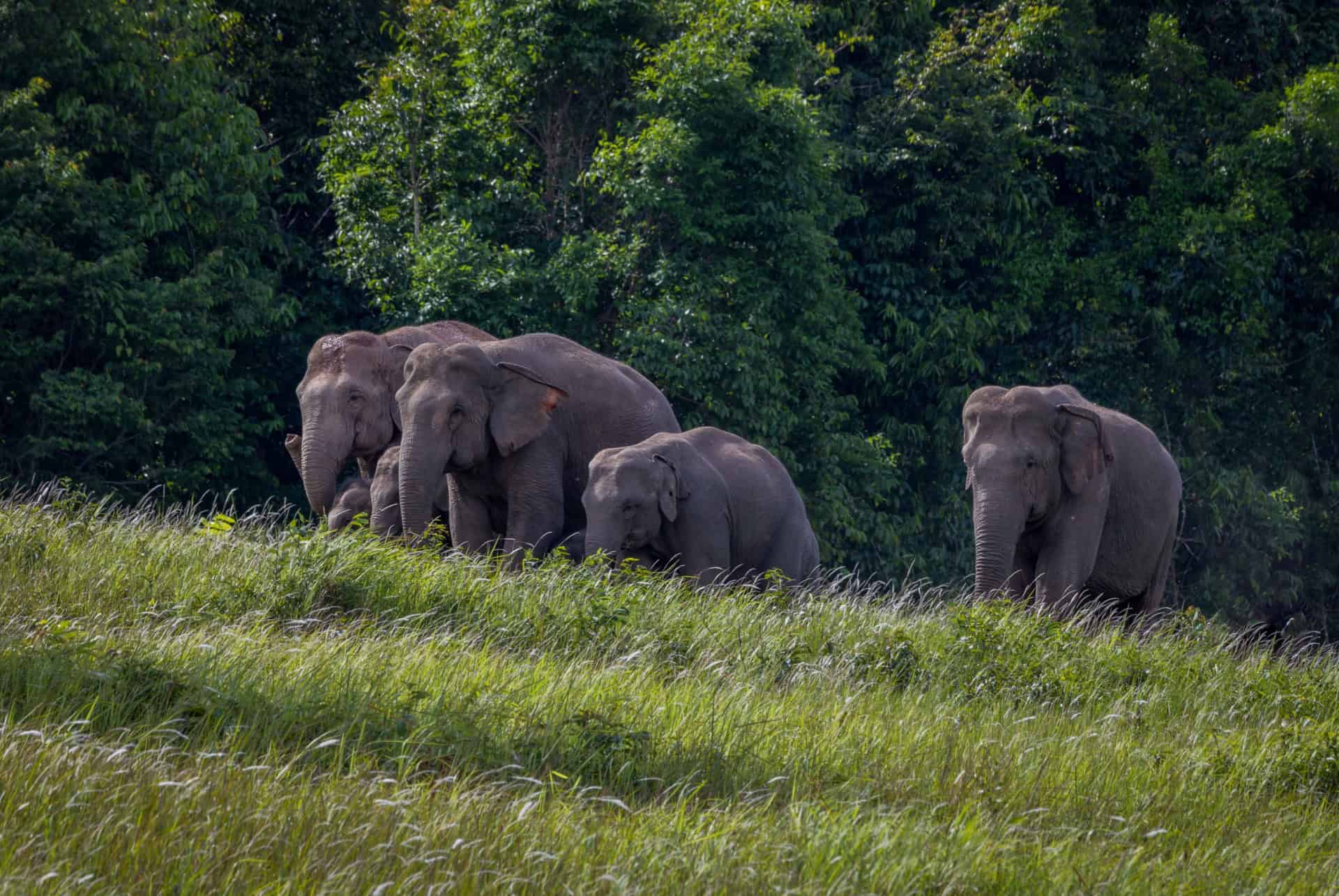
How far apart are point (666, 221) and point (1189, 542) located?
8829 millimetres

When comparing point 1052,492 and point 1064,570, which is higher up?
point 1052,492

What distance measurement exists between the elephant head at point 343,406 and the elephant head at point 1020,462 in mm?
5198

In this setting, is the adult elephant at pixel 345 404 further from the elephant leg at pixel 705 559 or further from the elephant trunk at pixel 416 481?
the elephant leg at pixel 705 559

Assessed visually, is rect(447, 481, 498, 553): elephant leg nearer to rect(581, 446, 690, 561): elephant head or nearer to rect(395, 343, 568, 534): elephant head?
rect(395, 343, 568, 534): elephant head

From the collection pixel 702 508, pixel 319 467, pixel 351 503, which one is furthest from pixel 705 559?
pixel 319 467

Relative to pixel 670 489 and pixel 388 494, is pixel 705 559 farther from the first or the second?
pixel 388 494

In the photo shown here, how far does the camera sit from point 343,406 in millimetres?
14961

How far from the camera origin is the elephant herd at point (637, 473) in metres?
12.9

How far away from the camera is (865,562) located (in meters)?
21.8

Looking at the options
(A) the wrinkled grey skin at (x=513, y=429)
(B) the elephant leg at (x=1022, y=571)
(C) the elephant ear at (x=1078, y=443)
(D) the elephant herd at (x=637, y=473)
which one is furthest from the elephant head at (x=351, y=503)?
(C) the elephant ear at (x=1078, y=443)

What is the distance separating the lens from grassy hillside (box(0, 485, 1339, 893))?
525 centimetres

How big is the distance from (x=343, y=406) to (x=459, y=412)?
205cm

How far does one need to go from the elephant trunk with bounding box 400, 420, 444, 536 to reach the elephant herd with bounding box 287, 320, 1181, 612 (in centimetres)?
1

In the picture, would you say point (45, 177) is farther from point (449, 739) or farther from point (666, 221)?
point (449, 739)
